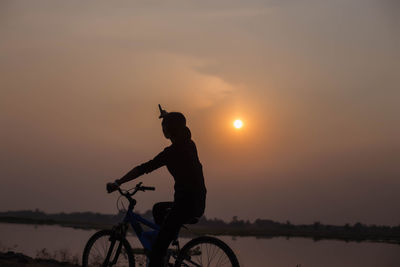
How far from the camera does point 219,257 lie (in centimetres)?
669

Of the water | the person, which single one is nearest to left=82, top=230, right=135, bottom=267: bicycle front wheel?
the person

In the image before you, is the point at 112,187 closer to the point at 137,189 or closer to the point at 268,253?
the point at 137,189

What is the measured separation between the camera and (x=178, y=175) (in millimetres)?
6551

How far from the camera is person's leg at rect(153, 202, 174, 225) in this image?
22.7ft

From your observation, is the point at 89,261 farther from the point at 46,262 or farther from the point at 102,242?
the point at 46,262

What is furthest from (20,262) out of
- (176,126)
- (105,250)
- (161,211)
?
(176,126)

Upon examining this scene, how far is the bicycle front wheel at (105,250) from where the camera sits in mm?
7160

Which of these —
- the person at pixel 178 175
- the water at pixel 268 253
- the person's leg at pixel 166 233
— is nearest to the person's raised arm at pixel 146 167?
the person at pixel 178 175

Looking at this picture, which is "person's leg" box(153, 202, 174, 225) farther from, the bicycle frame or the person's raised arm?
the person's raised arm

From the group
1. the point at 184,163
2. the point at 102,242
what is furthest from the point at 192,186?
the point at 102,242

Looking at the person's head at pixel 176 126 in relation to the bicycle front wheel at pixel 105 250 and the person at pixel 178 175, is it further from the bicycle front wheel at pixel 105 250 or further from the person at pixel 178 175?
the bicycle front wheel at pixel 105 250

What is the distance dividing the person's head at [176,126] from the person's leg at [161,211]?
0.93 meters

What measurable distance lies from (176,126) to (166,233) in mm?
1373

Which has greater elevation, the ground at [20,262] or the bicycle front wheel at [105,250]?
the bicycle front wheel at [105,250]
